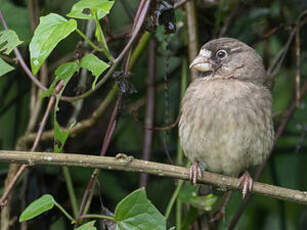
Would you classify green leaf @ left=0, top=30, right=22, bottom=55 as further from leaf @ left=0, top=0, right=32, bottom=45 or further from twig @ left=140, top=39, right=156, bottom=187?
twig @ left=140, top=39, right=156, bottom=187

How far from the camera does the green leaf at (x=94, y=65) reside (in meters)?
2.14

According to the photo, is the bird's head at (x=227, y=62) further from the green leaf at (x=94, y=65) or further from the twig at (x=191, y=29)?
the green leaf at (x=94, y=65)

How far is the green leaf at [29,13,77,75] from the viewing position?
201 centimetres

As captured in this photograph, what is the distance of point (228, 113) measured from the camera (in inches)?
118

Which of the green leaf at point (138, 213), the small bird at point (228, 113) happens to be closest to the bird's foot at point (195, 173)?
the small bird at point (228, 113)

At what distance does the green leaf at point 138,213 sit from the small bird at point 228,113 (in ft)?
2.15

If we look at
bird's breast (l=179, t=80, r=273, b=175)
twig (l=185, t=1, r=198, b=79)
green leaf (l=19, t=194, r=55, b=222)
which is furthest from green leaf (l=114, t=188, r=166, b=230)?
twig (l=185, t=1, r=198, b=79)

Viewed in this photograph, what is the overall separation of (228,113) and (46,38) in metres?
1.29

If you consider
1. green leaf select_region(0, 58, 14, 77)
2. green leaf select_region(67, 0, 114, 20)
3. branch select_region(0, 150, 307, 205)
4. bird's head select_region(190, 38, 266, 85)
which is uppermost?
green leaf select_region(67, 0, 114, 20)

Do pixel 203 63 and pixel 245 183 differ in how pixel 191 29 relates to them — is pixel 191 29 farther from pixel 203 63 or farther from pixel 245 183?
pixel 245 183

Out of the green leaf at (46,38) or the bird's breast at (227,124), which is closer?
the green leaf at (46,38)

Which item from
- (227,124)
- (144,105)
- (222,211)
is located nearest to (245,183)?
(227,124)

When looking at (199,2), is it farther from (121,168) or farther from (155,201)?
(121,168)

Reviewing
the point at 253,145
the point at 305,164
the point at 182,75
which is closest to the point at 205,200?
the point at 253,145
